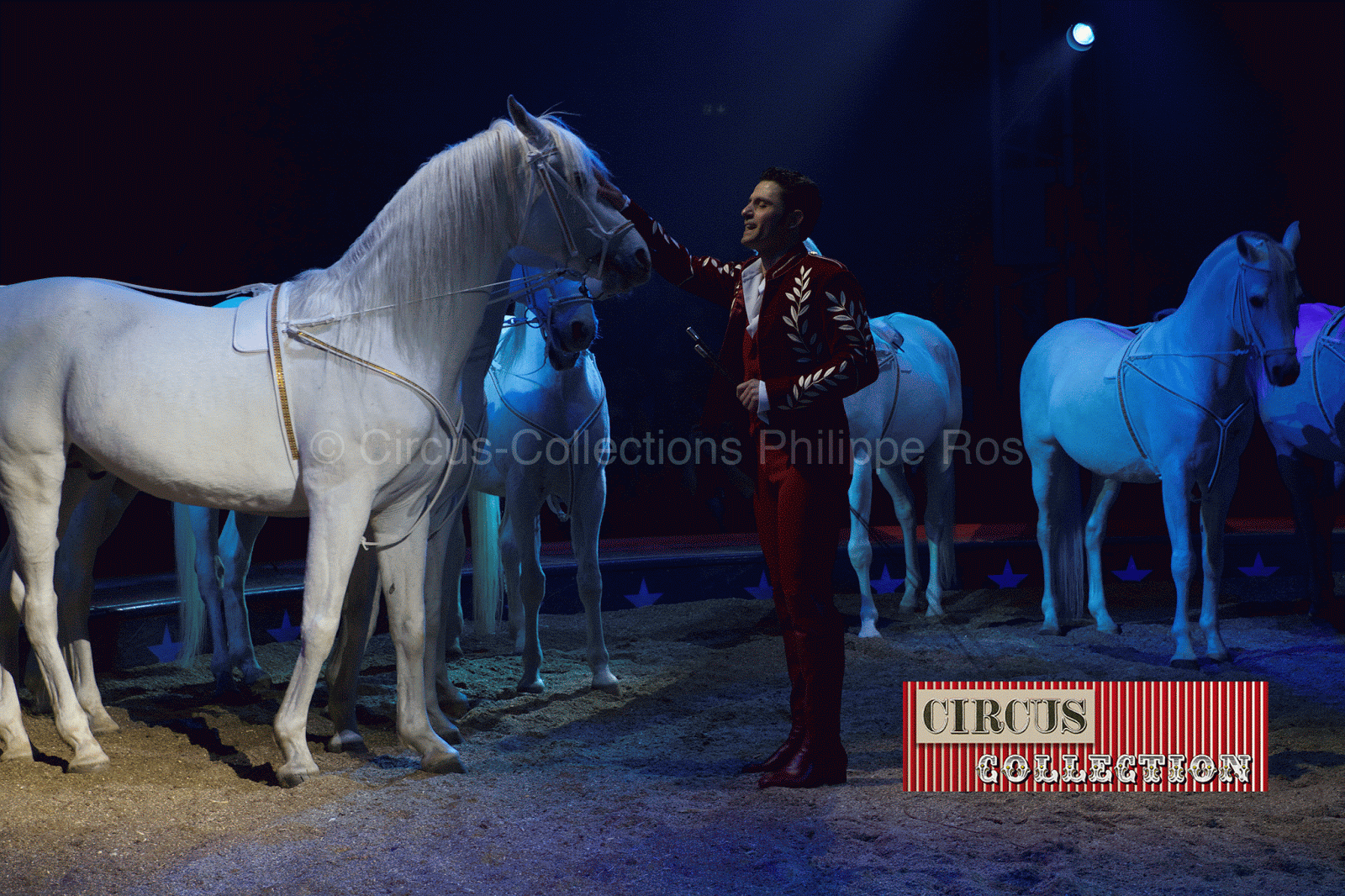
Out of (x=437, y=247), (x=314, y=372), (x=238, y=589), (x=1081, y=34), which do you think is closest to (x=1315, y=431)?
(x=1081, y=34)

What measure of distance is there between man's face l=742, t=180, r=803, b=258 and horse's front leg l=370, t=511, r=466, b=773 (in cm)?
137

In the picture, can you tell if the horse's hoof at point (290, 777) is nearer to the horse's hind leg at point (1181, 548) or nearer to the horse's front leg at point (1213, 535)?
the horse's hind leg at point (1181, 548)

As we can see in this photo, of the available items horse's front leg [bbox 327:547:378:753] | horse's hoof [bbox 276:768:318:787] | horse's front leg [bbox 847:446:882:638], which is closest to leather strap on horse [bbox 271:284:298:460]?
horse's front leg [bbox 327:547:378:753]

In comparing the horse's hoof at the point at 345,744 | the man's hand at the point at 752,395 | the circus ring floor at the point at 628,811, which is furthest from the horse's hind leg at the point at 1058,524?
the horse's hoof at the point at 345,744

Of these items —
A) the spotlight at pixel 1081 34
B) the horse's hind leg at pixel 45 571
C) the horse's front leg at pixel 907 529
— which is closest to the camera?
the horse's hind leg at pixel 45 571

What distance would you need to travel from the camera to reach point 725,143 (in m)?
11.1

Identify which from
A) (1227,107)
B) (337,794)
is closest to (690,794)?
(337,794)

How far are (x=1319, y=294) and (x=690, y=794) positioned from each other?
29.2 ft

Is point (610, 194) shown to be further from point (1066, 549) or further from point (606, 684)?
point (1066, 549)

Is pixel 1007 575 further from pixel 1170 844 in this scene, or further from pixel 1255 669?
pixel 1170 844

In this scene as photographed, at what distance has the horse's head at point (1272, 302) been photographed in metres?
4.58

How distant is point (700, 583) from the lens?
7.11m

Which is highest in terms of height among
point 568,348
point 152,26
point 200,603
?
point 152,26

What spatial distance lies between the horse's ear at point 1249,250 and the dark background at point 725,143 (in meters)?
2.68
